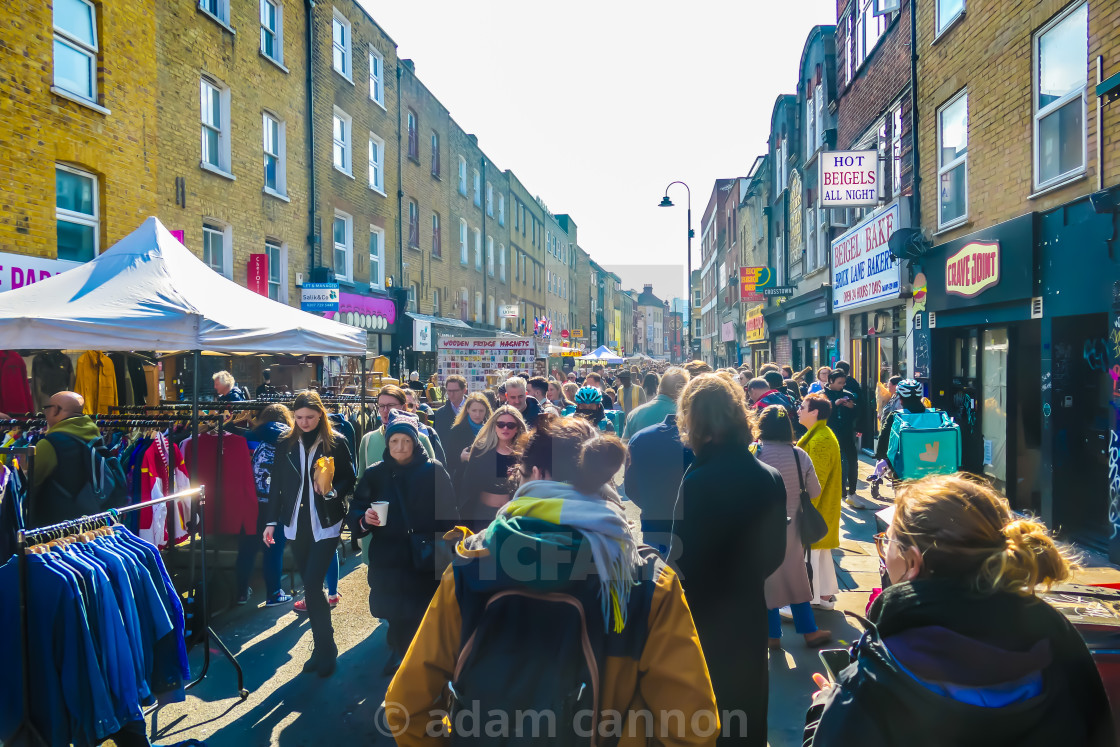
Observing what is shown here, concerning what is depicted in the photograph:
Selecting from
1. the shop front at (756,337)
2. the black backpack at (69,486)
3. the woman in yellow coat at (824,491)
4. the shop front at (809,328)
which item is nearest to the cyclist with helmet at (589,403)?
the woman in yellow coat at (824,491)

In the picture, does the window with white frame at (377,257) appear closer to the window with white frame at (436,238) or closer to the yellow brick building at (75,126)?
the window with white frame at (436,238)

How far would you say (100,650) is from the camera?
10.5ft

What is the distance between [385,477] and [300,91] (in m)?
14.7

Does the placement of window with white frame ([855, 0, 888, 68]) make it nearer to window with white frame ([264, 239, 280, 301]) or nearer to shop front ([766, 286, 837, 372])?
shop front ([766, 286, 837, 372])

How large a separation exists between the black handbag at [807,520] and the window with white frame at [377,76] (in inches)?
752

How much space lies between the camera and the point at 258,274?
14000 millimetres

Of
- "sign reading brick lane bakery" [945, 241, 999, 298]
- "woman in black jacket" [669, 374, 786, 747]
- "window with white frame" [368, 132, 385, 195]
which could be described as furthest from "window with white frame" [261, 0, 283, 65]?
"woman in black jacket" [669, 374, 786, 747]

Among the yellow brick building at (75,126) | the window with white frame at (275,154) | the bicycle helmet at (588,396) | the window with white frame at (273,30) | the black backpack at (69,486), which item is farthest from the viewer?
the window with white frame at (275,154)

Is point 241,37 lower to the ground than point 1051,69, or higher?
higher

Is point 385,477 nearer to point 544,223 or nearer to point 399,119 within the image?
point 399,119

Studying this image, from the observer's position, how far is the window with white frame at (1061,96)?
23.9 feet

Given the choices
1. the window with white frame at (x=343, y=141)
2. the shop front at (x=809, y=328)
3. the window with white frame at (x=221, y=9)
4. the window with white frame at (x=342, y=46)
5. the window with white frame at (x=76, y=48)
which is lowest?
the shop front at (x=809, y=328)

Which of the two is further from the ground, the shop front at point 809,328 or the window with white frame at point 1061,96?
the window with white frame at point 1061,96

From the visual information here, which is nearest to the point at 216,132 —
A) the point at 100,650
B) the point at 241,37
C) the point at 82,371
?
the point at 241,37
